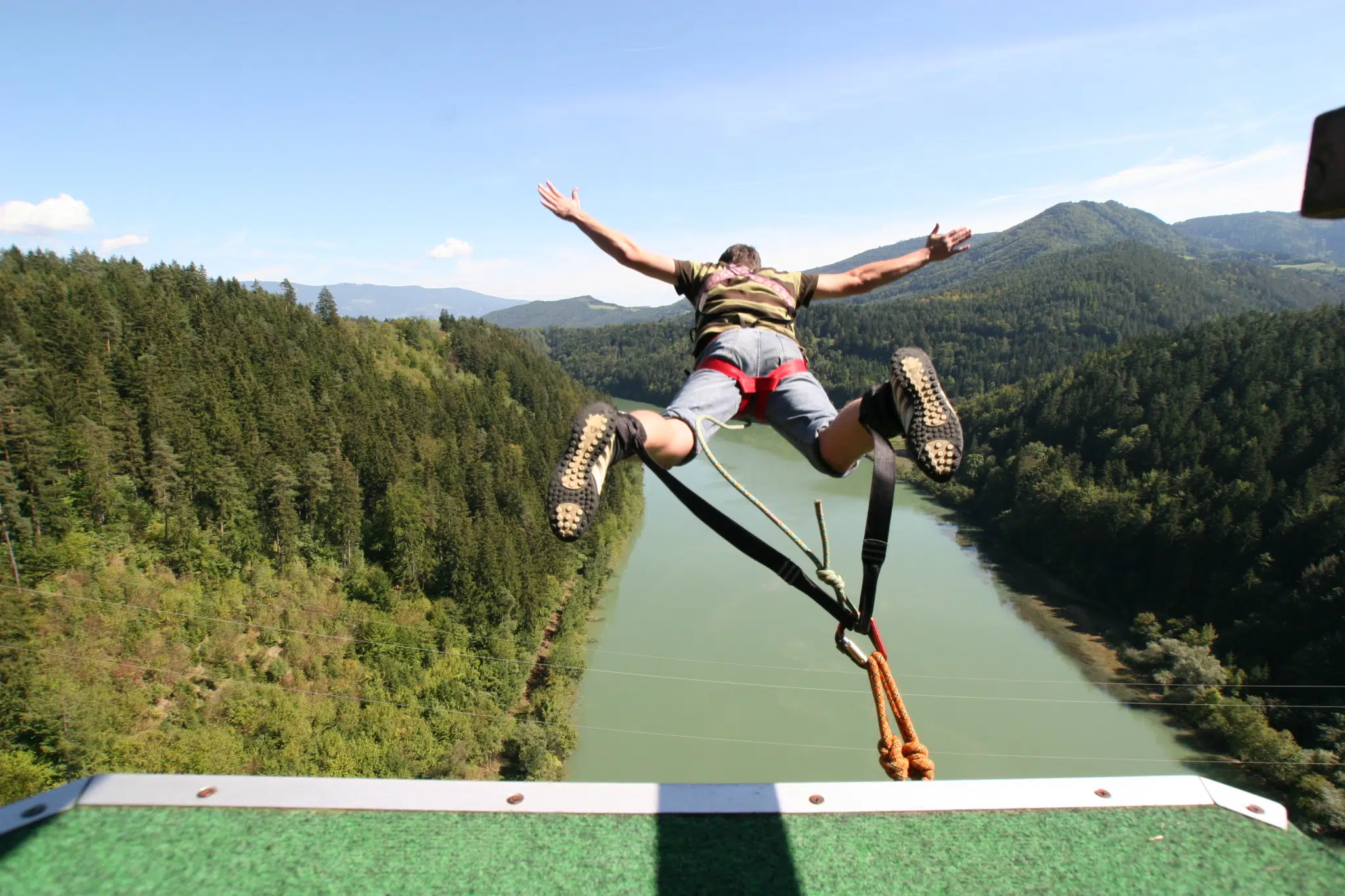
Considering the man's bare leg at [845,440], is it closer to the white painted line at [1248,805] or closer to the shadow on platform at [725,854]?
the shadow on platform at [725,854]

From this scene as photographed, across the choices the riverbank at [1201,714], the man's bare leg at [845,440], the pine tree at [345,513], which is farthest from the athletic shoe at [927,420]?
the pine tree at [345,513]

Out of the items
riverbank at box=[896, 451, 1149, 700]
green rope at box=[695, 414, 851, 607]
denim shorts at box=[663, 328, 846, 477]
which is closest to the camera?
green rope at box=[695, 414, 851, 607]

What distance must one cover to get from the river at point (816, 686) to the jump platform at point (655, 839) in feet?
50.1

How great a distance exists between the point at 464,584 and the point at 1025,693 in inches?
741

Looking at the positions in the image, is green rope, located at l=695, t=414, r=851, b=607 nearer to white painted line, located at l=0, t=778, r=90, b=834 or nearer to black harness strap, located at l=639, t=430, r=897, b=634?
black harness strap, located at l=639, t=430, r=897, b=634

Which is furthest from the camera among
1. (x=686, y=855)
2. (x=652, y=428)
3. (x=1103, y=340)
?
(x=1103, y=340)

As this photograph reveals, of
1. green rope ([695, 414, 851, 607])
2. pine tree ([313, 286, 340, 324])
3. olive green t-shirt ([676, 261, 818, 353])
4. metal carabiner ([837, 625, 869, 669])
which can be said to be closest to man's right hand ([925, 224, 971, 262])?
olive green t-shirt ([676, 261, 818, 353])

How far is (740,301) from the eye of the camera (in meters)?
2.46

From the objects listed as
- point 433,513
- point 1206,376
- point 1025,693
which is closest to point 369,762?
point 433,513

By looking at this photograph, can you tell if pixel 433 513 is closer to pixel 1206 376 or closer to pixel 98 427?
pixel 98 427

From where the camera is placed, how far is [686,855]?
1617 millimetres

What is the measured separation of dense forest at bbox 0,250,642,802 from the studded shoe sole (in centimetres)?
1787

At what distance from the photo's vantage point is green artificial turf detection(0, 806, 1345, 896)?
1.53m

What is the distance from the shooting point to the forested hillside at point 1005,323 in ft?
226
